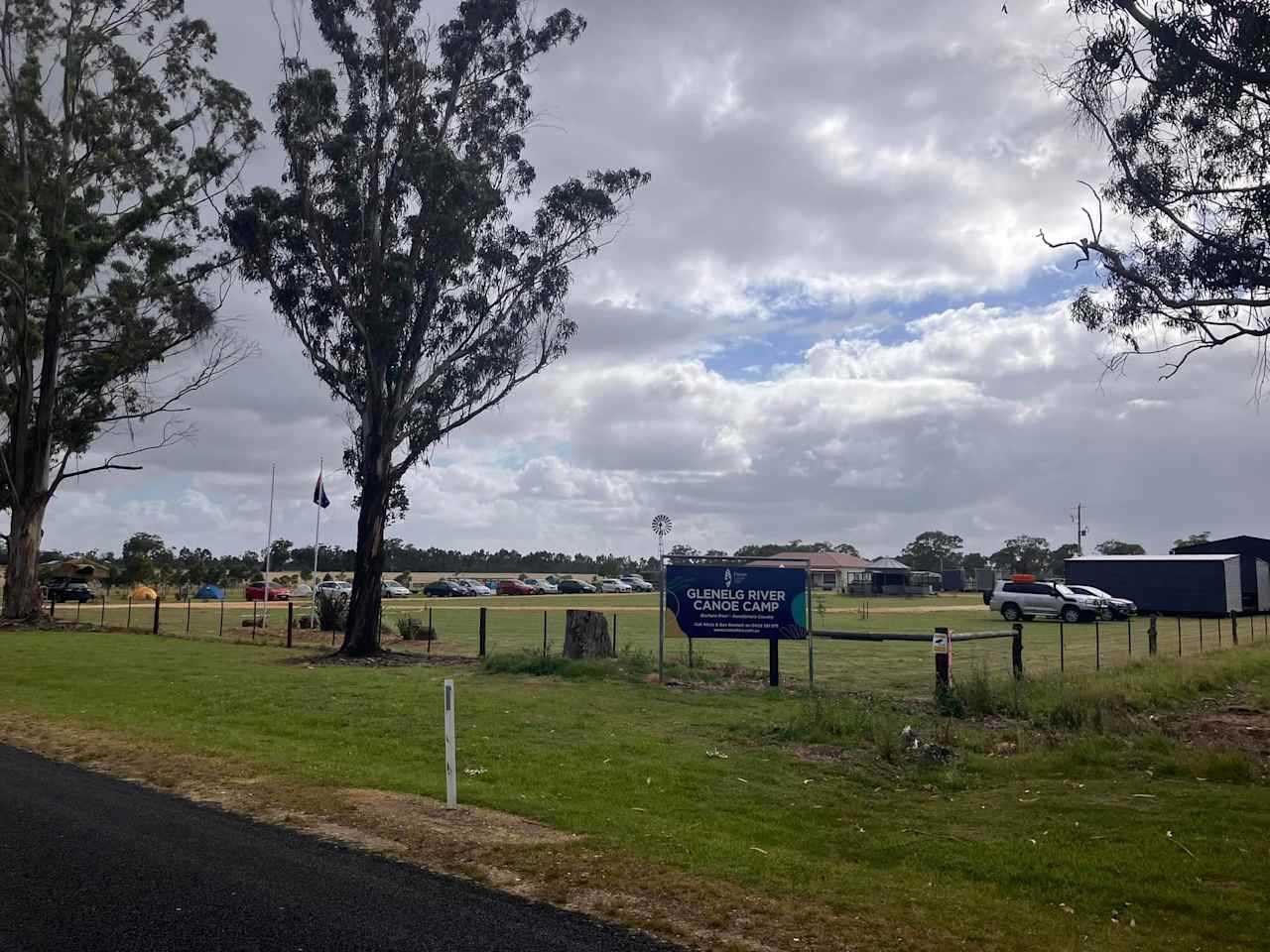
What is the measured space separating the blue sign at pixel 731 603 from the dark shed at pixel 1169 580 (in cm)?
3404

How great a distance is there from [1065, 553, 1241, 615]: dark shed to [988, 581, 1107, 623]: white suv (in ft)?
17.4

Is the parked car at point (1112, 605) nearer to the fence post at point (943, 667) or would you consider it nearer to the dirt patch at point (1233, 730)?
the dirt patch at point (1233, 730)

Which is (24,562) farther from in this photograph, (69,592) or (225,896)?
(225,896)

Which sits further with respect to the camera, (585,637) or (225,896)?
(585,637)

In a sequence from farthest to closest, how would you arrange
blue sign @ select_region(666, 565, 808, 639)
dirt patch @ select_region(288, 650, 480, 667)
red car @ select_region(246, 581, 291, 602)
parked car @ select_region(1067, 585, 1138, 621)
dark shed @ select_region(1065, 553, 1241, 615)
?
1. red car @ select_region(246, 581, 291, 602)
2. dark shed @ select_region(1065, 553, 1241, 615)
3. parked car @ select_region(1067, 585, 1138, 621)
4. dirt patch @ select_region(288, 650, 480, 667)
5. blue sign @ select_region(666, 565, 808, 639)

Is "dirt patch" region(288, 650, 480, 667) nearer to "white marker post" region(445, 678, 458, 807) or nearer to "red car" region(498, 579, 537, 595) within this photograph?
"white marker post" region(445, 678, 458, 807)

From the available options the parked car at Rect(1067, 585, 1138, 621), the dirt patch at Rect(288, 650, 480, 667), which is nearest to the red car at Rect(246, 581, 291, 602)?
the dirt patch at Rect(288, 650, 480, 667)

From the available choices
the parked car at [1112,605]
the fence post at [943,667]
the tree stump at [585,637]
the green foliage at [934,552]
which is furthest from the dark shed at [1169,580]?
the green foliage at [934,552]

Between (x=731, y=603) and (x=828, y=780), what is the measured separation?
818 centimetres

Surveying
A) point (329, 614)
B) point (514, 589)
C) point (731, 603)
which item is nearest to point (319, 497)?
point (329, 614)

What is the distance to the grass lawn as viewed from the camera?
624 cm

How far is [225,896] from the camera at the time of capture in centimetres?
604

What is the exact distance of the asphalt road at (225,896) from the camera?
5.37 m

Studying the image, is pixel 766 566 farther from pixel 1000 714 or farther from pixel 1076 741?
pixel 1076 741
